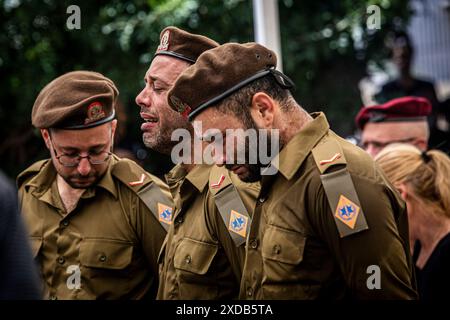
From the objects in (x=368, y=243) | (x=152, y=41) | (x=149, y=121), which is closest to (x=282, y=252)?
(x=368, y=243)

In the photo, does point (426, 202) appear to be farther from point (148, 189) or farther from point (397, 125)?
point (397, 125)

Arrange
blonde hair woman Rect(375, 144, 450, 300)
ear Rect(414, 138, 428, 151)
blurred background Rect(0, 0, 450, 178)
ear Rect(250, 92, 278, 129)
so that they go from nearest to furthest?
ear Rect(250, 92, 278, 129), blonde hair woman Rect(375, 144, 450, 300), ear Rect(414, 138, 428, 151), blurred background Rect(0, 0, 450, 178)

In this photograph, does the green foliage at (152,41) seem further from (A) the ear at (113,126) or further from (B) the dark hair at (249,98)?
(B) the dark hair at (249,98)

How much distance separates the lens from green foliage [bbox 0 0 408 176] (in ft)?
20.8

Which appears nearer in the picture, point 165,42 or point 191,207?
point 191,207

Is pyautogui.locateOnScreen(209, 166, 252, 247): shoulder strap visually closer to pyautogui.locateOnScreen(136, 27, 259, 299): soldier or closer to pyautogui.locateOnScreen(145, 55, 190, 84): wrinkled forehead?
pyautogui.locateOnScreen(136, 27, 259, 299): soldier

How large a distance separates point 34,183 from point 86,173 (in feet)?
1.11

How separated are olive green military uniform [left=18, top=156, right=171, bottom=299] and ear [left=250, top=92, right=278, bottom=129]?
0.96 m

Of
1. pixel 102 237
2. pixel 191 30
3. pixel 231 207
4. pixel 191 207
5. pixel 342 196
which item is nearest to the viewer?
pixel 342 196

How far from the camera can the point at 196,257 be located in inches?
131

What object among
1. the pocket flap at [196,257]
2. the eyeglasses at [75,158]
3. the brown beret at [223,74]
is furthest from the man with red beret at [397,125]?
the brown beret at [223,74]

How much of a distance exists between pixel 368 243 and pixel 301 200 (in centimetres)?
25

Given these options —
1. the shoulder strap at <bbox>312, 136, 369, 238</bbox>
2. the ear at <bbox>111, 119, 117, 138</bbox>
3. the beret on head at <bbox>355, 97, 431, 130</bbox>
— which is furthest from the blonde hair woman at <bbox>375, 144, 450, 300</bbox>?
the beret on head at <bbox>355, 97, 431, 130</bbox>

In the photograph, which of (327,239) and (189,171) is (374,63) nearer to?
(189,171)
